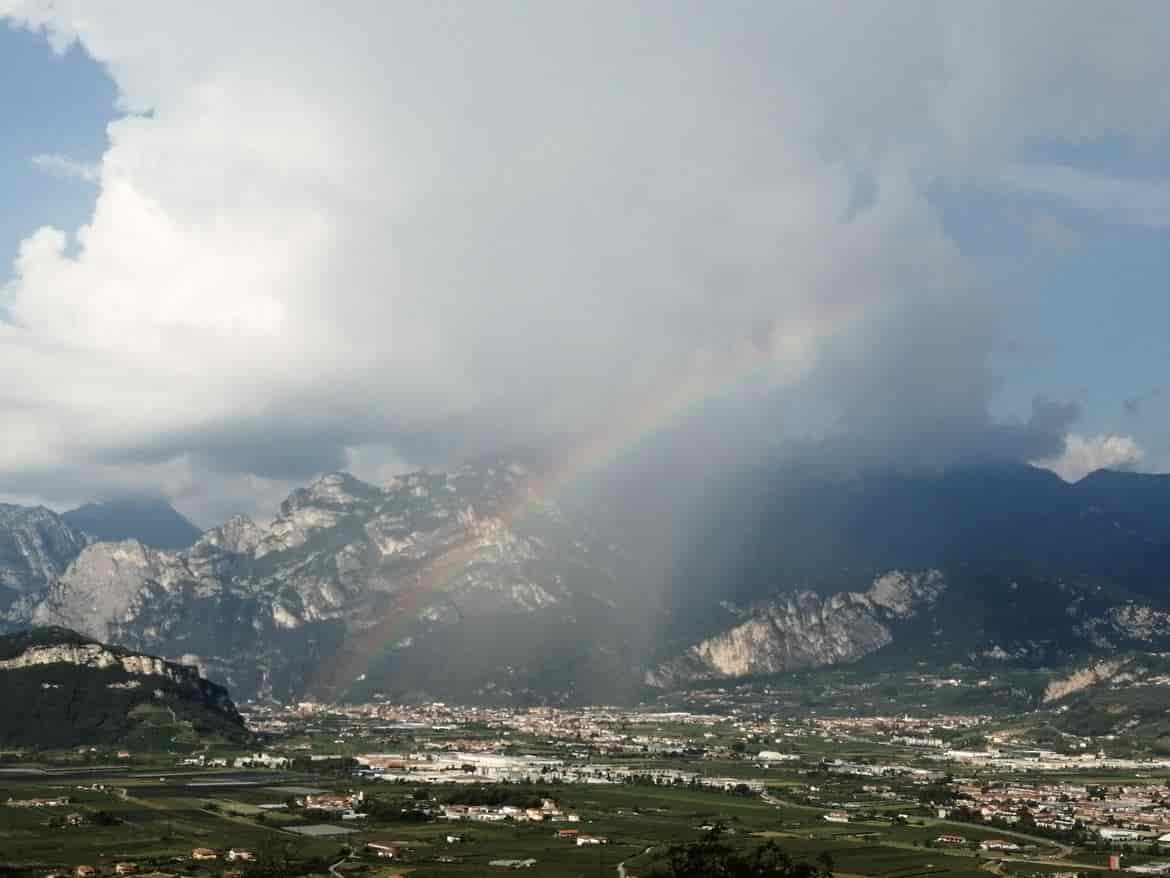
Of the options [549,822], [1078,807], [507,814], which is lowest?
[1078,807]

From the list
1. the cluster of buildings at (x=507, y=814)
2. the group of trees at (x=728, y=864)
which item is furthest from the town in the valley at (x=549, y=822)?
the group of trees at (x=728, y=864)

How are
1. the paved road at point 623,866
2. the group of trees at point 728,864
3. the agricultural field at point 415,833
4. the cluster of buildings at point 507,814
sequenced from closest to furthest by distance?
the group of trees at point 728,864 → the paved road at point 623,866 → the agricultural field at point 415,833 → the cluster of buildings at point 507,814

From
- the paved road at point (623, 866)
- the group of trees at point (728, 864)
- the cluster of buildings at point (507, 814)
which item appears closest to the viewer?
the group of trees at point (728, 864)

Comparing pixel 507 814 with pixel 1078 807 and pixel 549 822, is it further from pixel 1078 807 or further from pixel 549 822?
pixel 1078 807

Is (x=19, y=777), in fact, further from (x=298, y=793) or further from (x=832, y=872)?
(x=832, y=872)

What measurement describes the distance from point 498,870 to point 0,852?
147 ft

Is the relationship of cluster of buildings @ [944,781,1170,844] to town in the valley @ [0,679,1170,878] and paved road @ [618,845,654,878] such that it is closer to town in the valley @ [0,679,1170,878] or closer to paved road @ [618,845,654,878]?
town in the valley @ [0,679,1170,878]

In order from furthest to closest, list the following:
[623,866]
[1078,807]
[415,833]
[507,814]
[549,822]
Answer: [1078,807] → [507,814] → [549,822] → [415,833] → [623,866]

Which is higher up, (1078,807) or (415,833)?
(415,833)

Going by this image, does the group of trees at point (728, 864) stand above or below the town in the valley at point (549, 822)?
above

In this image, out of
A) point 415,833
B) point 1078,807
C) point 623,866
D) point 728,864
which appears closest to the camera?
point 728,864

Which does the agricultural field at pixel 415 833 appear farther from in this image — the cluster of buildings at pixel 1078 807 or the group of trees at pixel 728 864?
the group of trees at pixel 728 864

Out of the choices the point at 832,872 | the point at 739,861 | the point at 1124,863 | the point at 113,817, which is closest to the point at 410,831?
the point at 113,817

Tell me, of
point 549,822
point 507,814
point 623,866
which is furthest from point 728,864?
point 507,814
